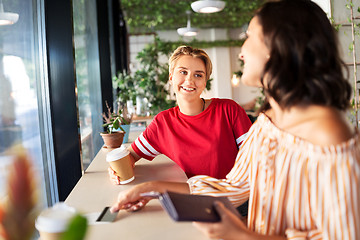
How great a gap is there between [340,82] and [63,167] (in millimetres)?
1608

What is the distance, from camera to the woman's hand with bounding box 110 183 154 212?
45.3 inches

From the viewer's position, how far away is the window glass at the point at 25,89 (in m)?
1.26

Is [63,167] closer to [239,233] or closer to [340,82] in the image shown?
[239,233]

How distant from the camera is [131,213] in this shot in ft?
3.77

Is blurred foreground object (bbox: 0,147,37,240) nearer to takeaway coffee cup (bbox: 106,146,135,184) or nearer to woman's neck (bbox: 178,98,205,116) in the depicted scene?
takeaway coffee cup (bbox: 106,146,135,184)

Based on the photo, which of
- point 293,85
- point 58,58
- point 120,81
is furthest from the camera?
point 120,81

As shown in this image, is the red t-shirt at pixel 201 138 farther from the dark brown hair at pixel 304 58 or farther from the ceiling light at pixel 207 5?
the ceiling light at pixel 207 5

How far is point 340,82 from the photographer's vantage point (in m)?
0.88

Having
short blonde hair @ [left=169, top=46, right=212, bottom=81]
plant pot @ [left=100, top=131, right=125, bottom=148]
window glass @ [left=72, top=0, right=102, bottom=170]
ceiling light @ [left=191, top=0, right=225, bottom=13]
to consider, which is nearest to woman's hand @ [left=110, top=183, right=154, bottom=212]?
short blonde hair @ [left=169, top=46, right=212, bottom=81]

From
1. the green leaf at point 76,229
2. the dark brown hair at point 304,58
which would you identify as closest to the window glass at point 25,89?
the green leaf at point 76,229

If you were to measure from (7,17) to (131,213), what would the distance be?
96cm

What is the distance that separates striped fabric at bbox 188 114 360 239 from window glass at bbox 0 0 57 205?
0.79 meters

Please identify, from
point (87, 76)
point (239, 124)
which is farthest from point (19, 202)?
point (87, 76)

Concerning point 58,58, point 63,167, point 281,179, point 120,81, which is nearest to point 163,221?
point 281,179
